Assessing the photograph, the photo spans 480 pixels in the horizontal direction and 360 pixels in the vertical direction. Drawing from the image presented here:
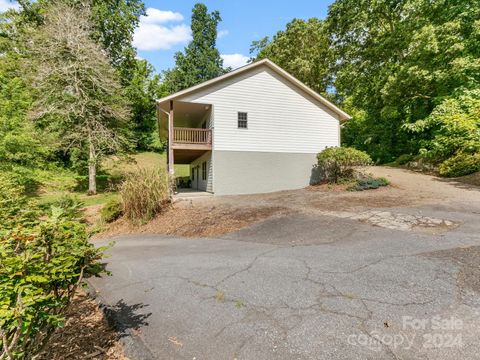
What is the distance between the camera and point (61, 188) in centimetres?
1991

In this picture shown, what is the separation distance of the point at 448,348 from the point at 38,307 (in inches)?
138

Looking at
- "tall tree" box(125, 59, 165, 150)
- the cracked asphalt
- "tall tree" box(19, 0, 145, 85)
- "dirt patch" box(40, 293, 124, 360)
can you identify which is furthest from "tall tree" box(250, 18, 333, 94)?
"dirt patch" box(40, 293, 124, 360)

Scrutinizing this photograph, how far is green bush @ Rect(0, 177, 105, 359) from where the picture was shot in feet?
5.45

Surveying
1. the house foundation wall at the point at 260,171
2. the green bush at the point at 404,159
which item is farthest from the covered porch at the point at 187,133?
the green bush at the point at 404,159

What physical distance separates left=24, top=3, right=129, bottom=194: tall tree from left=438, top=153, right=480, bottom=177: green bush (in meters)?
20.9

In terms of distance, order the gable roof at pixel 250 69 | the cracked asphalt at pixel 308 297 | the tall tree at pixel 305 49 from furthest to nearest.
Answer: the tall tree at pixel 305 49 → the gable roof at pixel 250 69 → the cracked asphalt at pixel 308 297

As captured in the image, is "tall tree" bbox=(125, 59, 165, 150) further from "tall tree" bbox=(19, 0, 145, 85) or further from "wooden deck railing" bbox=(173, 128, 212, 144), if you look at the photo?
"wooden deck railing" bbox=(173, 128, 212, 144)

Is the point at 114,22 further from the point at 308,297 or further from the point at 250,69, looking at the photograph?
the point at 308,297

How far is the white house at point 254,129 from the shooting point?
47.8 ft

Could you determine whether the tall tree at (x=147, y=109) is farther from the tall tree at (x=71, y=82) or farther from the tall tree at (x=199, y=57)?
the tall tree at (x=71, y=82)

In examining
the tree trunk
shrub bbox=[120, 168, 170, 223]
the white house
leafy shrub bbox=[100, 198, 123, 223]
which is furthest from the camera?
the tree trunk

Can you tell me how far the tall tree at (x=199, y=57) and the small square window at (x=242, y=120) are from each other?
30.4 m

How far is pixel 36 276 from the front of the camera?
183 cm

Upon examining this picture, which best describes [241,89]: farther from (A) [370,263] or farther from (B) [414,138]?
(B) [414,138]
